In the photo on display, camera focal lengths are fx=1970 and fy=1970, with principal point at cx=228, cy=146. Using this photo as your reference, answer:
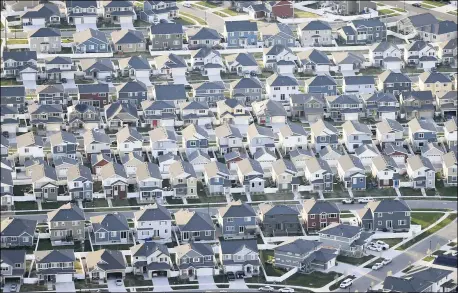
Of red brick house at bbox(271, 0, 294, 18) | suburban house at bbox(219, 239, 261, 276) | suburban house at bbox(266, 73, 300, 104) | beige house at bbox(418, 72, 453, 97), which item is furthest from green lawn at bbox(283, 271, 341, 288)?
red brick house at bbox(271, 0, 294, 18)

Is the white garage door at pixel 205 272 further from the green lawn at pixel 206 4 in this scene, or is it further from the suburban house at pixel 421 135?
the green lawn at pixel 206 4

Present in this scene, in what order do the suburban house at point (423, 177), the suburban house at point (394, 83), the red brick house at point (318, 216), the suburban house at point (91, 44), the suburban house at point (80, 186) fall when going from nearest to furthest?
1. the red brick house at point (318, 216)
2. the suburban house at point (80, 186)
3. the suburban house at point (423, 177)
4. the suburban house at point (394, 83)
5. the suburban house at point (91, 44)

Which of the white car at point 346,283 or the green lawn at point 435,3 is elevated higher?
the white car at point 346,283

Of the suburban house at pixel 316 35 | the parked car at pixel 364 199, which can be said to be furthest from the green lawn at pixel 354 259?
the suburban house at pixel 316 35

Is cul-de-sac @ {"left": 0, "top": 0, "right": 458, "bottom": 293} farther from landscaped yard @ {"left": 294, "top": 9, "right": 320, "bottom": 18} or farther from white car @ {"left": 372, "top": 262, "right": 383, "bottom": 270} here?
landscaped yard @ {"left": 294, "top": 9, "right": 320, "bottom": 18}

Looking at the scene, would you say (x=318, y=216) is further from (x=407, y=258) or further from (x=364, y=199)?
(x=407, y=258)

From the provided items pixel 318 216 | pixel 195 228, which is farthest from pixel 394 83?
pixel 195 228

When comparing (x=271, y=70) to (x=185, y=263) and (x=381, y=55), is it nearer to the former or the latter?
(x=381, y=55)
